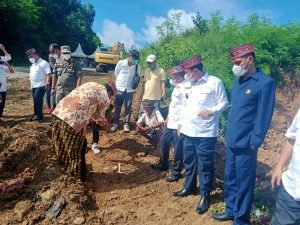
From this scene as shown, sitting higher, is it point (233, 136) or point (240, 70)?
point (240, 70)

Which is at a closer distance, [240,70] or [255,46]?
[240,70]

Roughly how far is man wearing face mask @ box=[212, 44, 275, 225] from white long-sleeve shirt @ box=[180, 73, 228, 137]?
33 cm

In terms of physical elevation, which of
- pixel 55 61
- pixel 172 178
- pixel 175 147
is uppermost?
pixel 55 61

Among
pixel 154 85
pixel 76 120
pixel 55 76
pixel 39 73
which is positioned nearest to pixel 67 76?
pixel 55 76

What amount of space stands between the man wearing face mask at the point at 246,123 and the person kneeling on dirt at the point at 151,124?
293 cm

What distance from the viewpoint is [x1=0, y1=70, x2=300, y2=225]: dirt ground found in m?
3.85

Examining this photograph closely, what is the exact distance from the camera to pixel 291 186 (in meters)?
2.28

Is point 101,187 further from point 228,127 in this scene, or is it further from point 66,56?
point 66,56

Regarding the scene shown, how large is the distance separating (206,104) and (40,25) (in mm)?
35682

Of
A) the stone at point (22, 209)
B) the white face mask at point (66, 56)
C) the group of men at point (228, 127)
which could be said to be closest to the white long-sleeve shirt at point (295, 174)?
the group of men at point (228, 127)

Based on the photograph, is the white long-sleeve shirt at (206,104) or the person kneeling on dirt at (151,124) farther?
the person kneeling on dirt at (151,124)

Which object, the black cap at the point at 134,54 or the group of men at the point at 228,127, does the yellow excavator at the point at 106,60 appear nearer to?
the black cap at the point at 134,54

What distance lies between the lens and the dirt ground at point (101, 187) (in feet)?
12.6

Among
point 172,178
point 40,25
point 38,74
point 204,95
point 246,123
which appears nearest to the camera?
point 246,123
